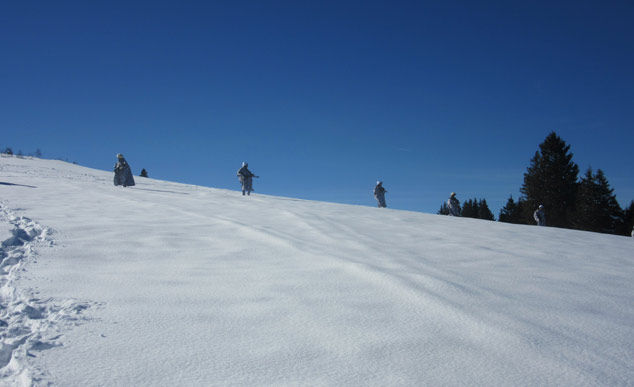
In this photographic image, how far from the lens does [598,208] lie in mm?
43031

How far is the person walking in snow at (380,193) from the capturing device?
24.8 meters

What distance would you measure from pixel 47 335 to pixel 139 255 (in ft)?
8.90

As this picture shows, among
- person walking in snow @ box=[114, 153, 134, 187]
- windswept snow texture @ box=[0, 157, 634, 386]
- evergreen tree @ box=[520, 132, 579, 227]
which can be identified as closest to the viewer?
windswept snow texture @ box=[0, 157, 634, 386]

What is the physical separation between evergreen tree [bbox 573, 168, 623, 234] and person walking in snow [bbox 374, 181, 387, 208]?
2955cm

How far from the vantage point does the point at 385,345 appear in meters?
2.59

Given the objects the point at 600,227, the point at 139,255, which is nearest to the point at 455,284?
the point at 139,255

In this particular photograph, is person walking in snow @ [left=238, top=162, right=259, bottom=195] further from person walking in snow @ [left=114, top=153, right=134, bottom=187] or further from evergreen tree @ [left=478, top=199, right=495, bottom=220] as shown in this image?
evergreen tree @ [left=478, top=199, right=495, bottom=220]

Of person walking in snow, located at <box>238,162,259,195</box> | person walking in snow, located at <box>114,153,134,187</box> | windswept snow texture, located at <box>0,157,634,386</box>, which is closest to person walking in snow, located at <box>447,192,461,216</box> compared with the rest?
person walking in snow, located at <box>238,162,259,195</box>

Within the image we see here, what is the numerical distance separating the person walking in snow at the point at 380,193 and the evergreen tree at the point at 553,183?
3029 centimetres

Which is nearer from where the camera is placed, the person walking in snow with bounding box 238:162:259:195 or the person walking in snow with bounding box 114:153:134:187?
the person walking in snow with bounding box 114:153:134:187

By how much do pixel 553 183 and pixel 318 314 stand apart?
53.6 metres

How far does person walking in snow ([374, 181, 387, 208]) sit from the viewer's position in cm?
2481

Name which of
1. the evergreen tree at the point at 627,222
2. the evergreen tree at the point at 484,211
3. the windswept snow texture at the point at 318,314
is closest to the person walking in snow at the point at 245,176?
the windswept snow texture at the point at 318,314

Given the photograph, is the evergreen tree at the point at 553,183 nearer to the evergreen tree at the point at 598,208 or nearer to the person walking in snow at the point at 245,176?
the evergreen tree at the point at 598,208
